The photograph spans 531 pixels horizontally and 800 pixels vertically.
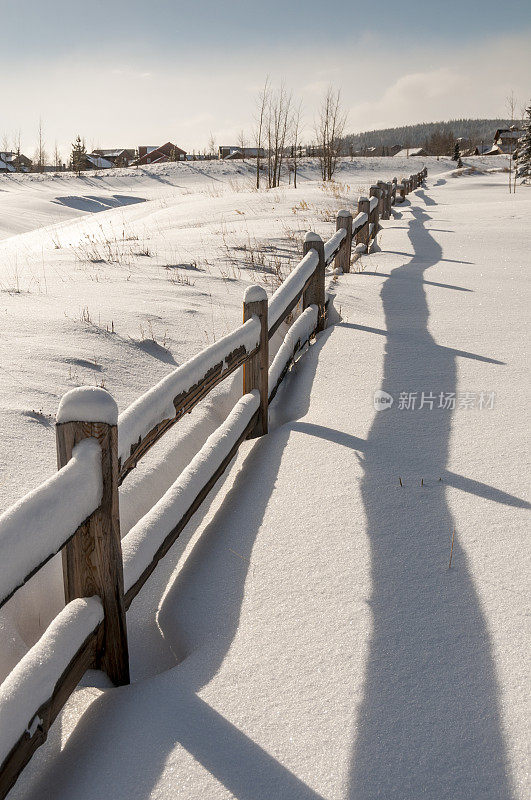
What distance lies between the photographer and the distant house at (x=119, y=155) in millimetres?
88281

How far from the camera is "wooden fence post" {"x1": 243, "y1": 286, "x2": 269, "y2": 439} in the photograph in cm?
362

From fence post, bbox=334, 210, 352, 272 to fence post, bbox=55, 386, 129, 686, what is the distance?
6.19m

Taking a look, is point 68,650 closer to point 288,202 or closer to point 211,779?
point 211,779

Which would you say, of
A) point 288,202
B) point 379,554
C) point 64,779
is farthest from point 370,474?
point 288,202

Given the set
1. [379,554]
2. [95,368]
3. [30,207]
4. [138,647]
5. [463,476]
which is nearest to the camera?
[138,647]

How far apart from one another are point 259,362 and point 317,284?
2.27 metres

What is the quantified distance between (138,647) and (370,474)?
146cm

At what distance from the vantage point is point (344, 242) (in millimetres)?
7547

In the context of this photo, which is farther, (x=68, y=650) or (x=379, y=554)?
(x=379, y=554)

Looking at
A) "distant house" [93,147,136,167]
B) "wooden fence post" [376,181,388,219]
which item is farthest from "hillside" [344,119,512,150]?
"wooden fence post" [376,181,388,219]

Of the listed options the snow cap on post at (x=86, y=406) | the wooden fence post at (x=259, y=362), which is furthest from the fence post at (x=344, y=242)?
the snow cap on post at (x=86, y=406)

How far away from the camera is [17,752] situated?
1.33 meters

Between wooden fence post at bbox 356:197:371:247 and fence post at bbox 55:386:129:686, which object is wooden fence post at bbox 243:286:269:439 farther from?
wooden fence post at bbox 356:197:371:247

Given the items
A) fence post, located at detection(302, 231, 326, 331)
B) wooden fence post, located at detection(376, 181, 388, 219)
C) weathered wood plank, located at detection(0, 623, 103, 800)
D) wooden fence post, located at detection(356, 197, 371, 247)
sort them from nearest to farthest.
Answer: weathered wood plank, located at detection(0, 623, 103, 800) → fence post, located at detection(302, 231, 326, 331) → wooden fence post, located at detection(356, 197, 371, 247) → wooden fence post, located at detection(376, 181, 388, 219)
